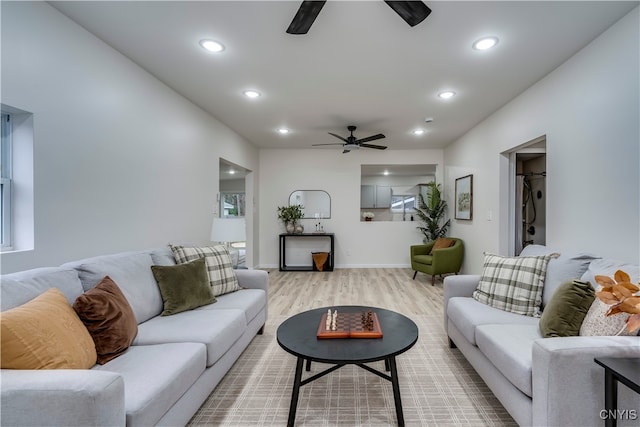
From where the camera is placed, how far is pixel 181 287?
7.38 ft

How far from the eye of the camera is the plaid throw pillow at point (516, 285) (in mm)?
2178

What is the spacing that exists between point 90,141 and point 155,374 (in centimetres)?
183

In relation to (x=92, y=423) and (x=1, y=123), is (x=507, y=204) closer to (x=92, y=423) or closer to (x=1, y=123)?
(x=92, y=423)

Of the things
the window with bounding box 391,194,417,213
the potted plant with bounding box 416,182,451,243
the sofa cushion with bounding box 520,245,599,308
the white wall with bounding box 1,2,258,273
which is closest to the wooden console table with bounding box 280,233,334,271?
the potted plant with bounding box 416,182,451,243

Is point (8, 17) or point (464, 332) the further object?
point (464, 332)

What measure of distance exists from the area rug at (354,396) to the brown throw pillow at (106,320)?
0.62 meters

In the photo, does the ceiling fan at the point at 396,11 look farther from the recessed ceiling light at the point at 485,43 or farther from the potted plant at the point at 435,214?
the potted plant at the point at 435,214

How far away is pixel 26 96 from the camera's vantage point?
182 cm

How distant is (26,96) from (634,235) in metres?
3.98

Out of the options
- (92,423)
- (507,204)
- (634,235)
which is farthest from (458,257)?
(92,423)

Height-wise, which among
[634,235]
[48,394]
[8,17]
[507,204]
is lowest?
[48,394]

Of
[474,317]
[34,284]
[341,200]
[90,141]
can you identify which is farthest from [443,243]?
[34,284]

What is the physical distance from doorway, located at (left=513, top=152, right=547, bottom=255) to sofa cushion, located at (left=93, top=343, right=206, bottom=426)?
4266 mm

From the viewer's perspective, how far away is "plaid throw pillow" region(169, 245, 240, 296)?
2.56 metres
